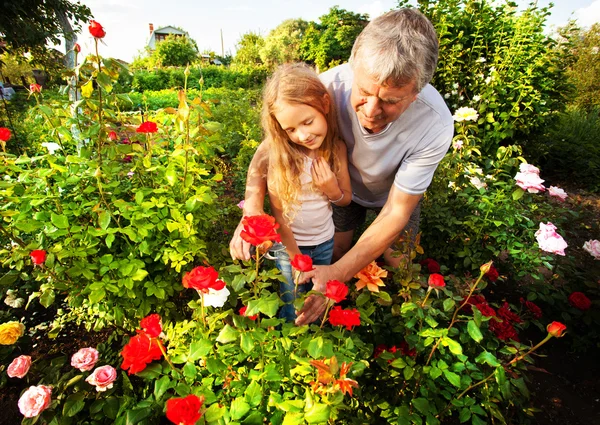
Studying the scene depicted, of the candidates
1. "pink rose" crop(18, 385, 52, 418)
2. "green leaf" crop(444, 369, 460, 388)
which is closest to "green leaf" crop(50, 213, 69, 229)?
"pink rose" crop(18, 385, 52, 418)

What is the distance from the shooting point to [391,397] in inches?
49.7

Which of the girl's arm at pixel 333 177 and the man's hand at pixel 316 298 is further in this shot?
the girl's arm at pixel 333 177

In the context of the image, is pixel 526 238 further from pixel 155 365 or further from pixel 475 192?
pixel 155 365

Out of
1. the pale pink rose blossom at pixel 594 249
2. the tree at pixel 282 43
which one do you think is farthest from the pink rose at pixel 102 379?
the tree at pixel 282 43

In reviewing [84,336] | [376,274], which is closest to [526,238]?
[376,274]

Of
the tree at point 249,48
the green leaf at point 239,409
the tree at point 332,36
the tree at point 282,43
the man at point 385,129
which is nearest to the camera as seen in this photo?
the green leaf at point 239,409

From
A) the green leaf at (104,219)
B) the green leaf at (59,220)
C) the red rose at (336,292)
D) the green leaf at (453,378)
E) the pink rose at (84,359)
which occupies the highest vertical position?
the green leaf at (59,220)

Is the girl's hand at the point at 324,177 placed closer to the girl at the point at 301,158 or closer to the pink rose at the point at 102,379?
the girl at the point at 301,158

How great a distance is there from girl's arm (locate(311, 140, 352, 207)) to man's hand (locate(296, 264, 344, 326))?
40cm

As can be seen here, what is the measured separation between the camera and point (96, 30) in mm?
1035

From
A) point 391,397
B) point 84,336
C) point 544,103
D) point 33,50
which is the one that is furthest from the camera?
point 33,50

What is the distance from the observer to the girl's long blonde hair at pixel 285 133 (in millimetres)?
1354

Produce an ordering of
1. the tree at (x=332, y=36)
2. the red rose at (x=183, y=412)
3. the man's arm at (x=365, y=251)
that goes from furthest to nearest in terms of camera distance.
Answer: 1. the tree at (x=332, y=36)
2. the man's arm at (x=365, y=251)
3. the red rose at (x=183, y=412)

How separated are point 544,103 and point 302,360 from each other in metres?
4.21
